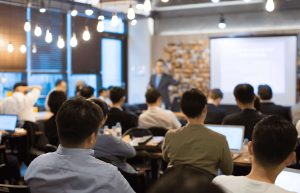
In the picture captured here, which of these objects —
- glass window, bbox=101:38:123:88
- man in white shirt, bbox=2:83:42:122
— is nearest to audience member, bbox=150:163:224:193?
man in white shirt, bbox=2:83:42:122

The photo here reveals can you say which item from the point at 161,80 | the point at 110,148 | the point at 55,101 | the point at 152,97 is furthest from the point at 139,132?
the point at 161,80

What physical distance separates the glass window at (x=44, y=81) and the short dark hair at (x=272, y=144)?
7.35 m

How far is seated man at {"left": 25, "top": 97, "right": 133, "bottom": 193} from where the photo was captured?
224 centimetres

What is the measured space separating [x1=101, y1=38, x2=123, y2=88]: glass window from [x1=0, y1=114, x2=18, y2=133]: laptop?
14.9 ft

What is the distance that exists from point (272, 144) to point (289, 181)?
45cm

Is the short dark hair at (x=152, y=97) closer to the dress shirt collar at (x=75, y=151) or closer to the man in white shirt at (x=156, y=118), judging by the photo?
the man in white shirt at (x=156, y=118)

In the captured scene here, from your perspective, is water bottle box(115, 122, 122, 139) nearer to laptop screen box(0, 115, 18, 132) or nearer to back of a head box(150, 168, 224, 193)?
laptop screen box(0, 115, 18, 132)

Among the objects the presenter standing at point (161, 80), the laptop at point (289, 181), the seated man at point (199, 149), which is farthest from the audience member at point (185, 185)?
the presenter standing at point (161, 80)

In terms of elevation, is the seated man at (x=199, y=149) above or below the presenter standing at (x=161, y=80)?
below

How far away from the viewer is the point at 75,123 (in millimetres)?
2303

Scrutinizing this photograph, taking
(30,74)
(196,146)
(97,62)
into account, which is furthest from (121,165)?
(97,62)

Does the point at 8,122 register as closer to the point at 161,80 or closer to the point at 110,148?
the point at 110,148

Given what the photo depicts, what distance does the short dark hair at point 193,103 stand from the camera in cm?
359

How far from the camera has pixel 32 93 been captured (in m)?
7.14
